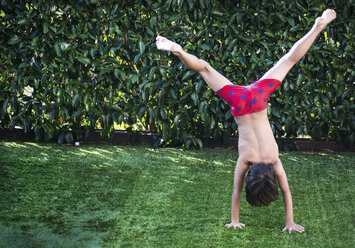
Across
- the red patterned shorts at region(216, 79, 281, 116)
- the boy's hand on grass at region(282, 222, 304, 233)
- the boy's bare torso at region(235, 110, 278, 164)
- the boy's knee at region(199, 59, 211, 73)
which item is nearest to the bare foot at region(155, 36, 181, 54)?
the boy's knee at region(199, 59, 211, 73)

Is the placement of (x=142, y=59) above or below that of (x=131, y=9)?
below

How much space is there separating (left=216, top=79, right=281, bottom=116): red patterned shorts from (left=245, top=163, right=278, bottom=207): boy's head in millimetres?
441

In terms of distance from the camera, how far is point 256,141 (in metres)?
3.04

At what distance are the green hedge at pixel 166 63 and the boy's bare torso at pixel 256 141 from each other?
1843mm

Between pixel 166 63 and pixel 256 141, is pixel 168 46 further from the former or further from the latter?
pixel 166 63

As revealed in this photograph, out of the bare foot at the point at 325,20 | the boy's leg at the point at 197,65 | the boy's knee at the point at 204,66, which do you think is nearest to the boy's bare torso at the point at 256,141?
the boy's leg at the point at 197,65

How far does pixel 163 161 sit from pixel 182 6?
5.52ft

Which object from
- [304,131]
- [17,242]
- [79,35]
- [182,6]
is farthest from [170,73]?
[17,242]

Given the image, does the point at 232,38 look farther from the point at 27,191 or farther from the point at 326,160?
the point at 27,191

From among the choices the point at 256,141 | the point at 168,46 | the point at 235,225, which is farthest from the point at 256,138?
the point at 168,46

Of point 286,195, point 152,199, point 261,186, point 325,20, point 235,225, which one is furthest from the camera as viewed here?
point 152,199

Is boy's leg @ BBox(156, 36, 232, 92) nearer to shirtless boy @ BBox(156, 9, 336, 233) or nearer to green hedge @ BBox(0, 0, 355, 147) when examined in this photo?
shirtless boy @ BBox(156, 9, 336, 233)

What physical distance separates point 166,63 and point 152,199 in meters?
2.00

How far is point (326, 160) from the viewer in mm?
4969
